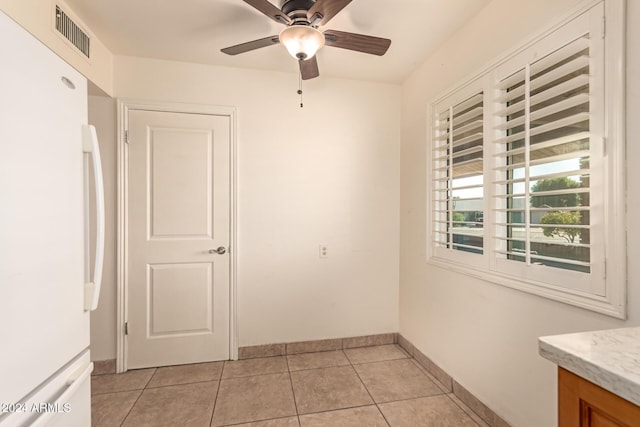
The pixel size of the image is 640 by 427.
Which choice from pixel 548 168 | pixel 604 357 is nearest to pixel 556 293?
pixel 548 168

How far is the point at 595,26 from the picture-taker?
47.9 inches

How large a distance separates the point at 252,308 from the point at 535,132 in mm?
2422

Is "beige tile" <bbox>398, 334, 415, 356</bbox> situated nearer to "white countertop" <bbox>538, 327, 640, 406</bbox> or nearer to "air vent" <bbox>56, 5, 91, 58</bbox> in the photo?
"white countertop" <bbox>538, 327, 640, 406</bbox>

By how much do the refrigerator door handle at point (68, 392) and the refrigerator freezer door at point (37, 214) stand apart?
3.3 inches

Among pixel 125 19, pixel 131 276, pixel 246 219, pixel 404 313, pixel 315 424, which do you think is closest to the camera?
pixel 315 424

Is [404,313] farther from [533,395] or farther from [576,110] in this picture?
[576,110]

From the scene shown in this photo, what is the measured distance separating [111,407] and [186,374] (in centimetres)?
51

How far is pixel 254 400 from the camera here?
2.00 metres

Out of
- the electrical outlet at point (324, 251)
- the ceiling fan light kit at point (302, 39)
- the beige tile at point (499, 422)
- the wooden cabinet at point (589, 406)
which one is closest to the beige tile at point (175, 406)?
the electrical outlet at point (324, 251)

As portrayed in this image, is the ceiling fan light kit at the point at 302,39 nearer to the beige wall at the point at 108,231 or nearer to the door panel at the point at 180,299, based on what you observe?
the beige wall at the point at 108,231

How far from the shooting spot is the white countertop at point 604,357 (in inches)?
23.5

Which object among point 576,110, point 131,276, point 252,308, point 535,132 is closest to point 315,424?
point 252,308

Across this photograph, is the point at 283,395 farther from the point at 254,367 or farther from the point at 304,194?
the point at 304,194

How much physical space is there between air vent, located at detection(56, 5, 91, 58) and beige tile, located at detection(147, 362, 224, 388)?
95.9 inches
